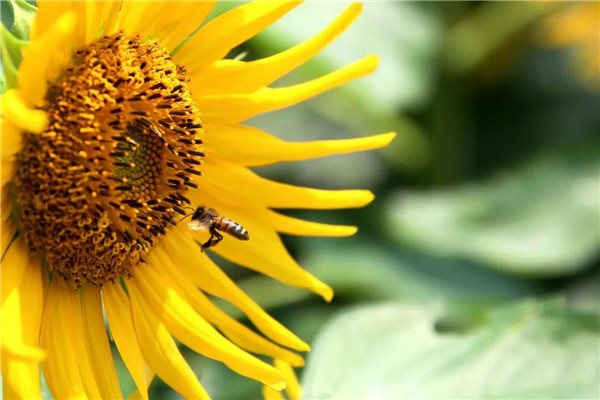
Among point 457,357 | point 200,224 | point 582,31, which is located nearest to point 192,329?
point 200,224

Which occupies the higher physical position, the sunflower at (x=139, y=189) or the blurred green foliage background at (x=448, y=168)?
the blurred green foliage background at (x=448, y=168)

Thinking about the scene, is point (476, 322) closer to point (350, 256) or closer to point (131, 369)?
point (350, 256)

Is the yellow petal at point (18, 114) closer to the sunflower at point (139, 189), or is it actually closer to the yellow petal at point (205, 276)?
the sunflower at point (139, 189)

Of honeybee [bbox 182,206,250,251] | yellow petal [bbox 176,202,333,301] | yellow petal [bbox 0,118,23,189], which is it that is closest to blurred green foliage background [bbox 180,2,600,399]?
yellow petal [bbox 176,202,333,301]

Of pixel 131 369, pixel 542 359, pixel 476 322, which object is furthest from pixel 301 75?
pixel 131 369

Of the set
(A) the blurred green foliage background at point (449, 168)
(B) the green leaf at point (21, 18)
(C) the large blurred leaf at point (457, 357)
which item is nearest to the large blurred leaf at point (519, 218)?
(A) the blurred green foliage background at point (449, 168)

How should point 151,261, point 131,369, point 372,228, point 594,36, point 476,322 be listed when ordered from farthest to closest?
point 594,36 < point 372,228 < point 476,322 < point 151,261 < point 131,369

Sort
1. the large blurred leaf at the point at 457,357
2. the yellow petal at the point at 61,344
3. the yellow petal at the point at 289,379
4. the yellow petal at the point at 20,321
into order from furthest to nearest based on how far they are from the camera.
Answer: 1. the large blurred leaf at the point at 457,357
2. the yellow petal at the point at 289,379
3. the yellow petal at the point at 61,344
4. the yellow petal at the point at 20,321
